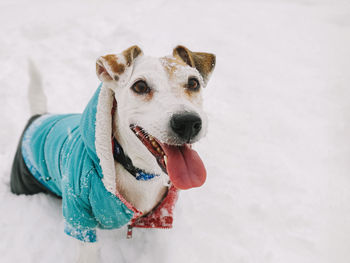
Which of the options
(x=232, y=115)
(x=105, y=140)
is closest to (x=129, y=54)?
(x=105, y=140)

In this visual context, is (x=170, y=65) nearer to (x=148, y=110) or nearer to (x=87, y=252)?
(x=148, y=110)

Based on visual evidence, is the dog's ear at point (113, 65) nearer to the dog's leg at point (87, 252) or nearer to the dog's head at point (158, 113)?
the dog's head at point (158, 113)

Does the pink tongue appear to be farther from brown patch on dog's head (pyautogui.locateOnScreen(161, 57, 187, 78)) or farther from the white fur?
brown patch on dog's head (pyautogui.locateOnScreen(161, 57, 187, 78))

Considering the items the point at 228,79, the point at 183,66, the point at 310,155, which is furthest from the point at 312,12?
the point at 183,66

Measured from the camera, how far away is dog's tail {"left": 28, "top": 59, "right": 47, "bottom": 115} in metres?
2.83

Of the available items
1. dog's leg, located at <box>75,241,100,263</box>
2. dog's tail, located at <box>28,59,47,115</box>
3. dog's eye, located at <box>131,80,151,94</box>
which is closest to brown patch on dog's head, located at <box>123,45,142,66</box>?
dog's eye, located at <box>131,80,151,94</box>

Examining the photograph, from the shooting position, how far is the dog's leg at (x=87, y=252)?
2.05 meters

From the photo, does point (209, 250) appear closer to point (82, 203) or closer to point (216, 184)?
point (216, 184)

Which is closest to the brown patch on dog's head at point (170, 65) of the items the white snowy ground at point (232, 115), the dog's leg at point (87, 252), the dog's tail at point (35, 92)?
the dog's leg at point (87, 252)

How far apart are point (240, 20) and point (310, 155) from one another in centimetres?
447

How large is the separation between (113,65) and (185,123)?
2.21 ft

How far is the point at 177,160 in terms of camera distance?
1.63 m

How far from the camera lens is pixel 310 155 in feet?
11.0

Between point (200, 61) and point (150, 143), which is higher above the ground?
point (200, 61)
